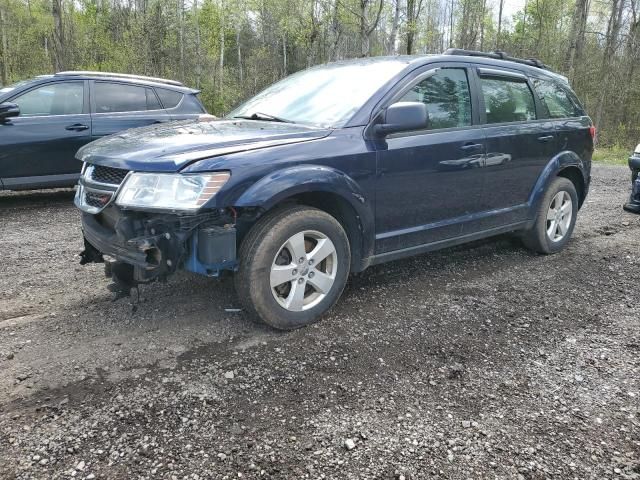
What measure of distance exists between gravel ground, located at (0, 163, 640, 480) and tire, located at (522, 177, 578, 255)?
0.68m

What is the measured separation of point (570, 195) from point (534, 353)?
9.20ft

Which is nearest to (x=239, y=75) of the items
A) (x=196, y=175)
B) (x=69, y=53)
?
(x=69, y=53)

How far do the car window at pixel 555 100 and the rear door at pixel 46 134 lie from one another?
5638mm

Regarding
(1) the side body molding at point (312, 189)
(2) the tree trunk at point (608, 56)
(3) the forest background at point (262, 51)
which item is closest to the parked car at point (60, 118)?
(1) the side body molding at point (312, 189)

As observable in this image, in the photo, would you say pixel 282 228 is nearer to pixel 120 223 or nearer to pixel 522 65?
pixel 120 223

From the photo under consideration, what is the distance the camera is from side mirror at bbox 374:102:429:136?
3412mm

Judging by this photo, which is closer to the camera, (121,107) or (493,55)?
(493,55)

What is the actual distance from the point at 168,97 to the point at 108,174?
198 inches

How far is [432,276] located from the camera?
4.46m

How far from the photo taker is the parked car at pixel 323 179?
9.48ft

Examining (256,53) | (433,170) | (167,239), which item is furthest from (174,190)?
(256,53)

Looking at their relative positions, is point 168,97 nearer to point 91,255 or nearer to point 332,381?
point 91,255

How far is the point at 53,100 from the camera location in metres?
6.76

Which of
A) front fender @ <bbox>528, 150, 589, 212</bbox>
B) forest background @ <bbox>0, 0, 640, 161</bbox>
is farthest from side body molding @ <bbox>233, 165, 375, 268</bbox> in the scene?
forest background @ <bbox>0, 0, 640, 161</bbox>
